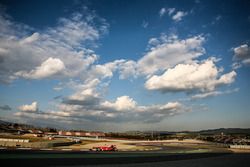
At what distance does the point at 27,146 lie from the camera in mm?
46469

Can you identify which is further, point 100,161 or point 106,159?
point 106,159

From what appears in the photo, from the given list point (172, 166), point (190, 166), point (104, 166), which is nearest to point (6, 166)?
point (104, 166)

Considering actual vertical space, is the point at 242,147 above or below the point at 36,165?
below

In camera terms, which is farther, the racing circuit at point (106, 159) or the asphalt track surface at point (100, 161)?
the racing circuit at point (106, 159)

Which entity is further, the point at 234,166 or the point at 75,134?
the point at 75,134

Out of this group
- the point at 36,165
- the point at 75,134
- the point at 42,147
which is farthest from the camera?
the point at 75,134

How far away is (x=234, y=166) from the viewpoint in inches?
939

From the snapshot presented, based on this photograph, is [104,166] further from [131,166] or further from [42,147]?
[42,147]

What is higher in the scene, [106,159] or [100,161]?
[100,161]

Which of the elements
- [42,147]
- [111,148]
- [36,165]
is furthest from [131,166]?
[42,147]

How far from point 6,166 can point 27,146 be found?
97.5 feet

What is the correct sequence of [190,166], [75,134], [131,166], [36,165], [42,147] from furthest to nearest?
[75,134]
[42,147]
[190,166]
[131,166]
[36,165]

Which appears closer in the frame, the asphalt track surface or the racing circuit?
the asphalt track surface

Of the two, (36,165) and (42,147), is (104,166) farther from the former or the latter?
(42,147)
